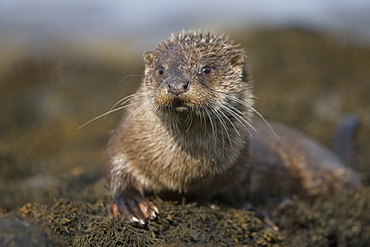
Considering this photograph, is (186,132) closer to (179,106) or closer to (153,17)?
(179,106)

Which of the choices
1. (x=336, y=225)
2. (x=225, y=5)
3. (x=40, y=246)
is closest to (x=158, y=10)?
(x=225, y=5)

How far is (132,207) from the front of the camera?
3.20 meters

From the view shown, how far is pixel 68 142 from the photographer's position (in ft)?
24.7

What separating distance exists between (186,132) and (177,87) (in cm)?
50

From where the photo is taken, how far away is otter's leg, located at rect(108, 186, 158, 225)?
123 inches

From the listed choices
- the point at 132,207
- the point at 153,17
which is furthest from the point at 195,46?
the point at 153,17

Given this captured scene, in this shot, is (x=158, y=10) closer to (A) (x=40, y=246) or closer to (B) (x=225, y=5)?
(B) (x=225, y=5)

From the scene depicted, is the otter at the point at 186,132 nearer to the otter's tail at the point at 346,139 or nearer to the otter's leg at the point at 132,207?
the otter's leg at the point at 132,207

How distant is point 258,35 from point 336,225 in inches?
225

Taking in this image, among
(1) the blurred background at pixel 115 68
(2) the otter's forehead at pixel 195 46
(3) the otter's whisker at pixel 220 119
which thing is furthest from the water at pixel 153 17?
(3) the otter's whisker at pixel 220 119

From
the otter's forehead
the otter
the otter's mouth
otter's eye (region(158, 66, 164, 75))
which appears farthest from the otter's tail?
the otter's mouth

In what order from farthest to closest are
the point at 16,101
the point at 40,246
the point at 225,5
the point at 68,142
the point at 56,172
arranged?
the point at 225,5 → the point at 16,101 → the point at 68,142 → the point at 56,172 → the point at 40,246

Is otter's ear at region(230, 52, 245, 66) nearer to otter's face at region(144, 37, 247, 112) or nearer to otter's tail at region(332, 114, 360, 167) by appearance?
otter's face at region(144, 37, 247, 112)

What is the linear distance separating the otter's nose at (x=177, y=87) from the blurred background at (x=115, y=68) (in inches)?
63.3
